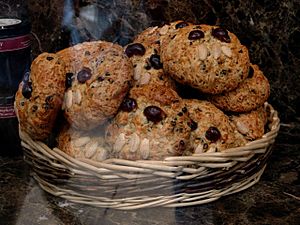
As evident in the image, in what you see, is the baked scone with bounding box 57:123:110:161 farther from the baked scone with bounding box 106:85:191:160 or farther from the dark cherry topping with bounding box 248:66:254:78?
the dark cherry topping with bounding box 248:66:254:78

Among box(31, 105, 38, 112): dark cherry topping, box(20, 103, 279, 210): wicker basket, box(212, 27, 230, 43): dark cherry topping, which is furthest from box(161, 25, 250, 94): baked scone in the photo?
box(31, 105, 38, 112): dark cherry topping

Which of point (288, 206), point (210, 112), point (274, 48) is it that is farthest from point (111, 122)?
point (274, 48)

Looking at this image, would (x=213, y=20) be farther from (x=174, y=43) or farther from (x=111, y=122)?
(x=111, y=122)

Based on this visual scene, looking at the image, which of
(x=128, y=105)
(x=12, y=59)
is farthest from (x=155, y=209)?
(x=12, y=59)

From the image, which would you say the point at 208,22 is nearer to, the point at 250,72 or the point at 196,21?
the point at 196,21

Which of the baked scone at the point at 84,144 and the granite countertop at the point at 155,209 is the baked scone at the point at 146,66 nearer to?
the baked scone at the point at 84,144

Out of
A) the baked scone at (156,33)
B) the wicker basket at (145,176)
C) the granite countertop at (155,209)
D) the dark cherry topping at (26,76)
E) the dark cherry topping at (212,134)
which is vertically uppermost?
the baked scone at (156,33)

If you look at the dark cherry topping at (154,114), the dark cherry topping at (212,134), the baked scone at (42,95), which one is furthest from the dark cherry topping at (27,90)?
the dark cherry topping at (212,134)
